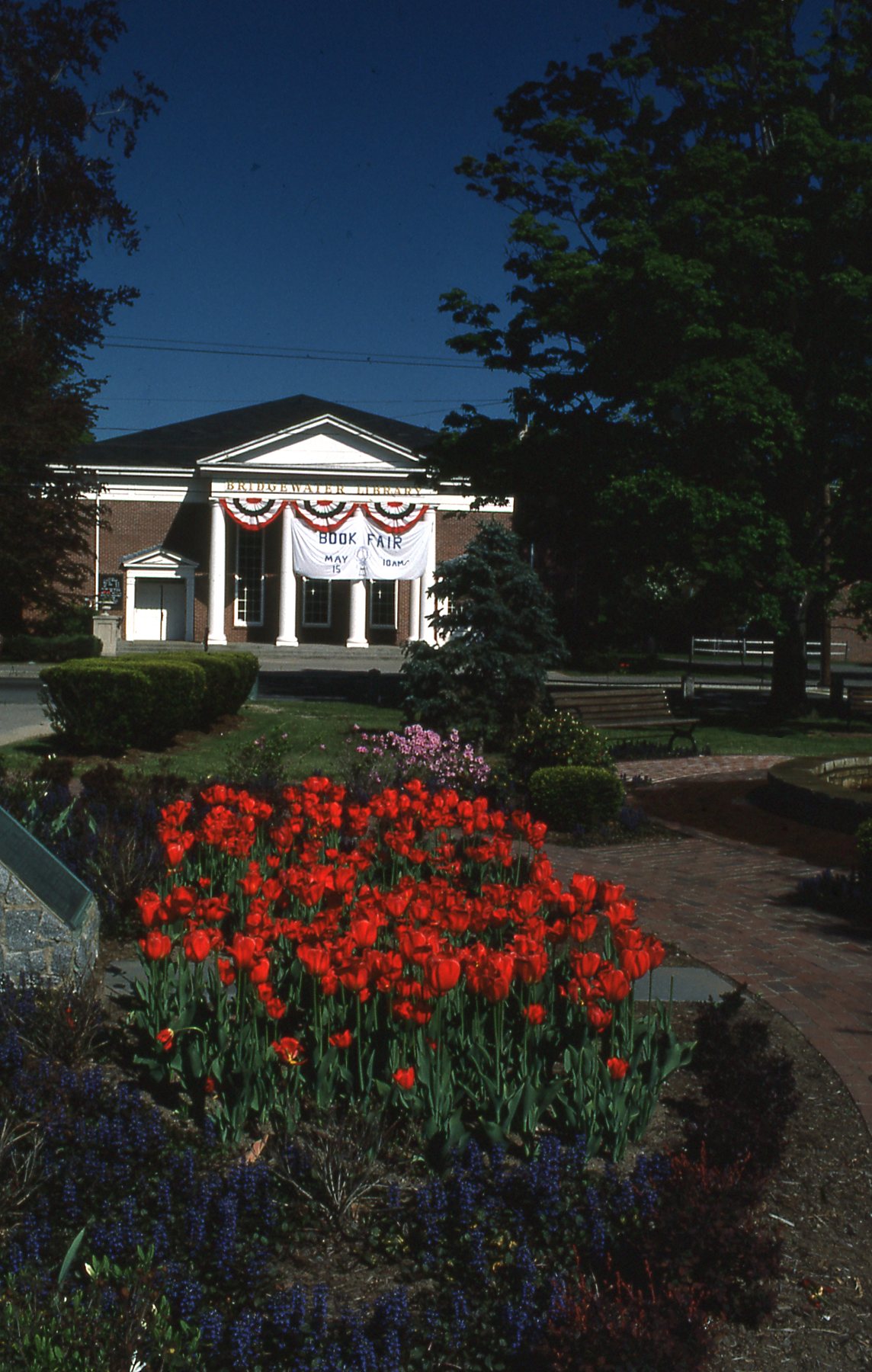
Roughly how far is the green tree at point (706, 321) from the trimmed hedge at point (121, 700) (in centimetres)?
776

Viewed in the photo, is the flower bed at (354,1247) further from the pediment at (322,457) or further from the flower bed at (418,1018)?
the pediment at (322,457)

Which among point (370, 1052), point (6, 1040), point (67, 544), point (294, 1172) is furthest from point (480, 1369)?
point (67, 544)

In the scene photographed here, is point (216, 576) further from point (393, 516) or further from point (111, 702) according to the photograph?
point (111, 702)

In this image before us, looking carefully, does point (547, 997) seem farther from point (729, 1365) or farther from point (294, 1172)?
Result: point (729, 1365)

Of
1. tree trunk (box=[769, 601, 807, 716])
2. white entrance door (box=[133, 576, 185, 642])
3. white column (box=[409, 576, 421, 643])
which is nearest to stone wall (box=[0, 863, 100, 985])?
tree trunk (box=[769, 601, 807, 716])

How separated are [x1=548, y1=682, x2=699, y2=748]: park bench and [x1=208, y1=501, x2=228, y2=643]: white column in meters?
31.6

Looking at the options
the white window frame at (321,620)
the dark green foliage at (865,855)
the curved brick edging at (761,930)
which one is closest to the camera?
the curved brick edging at (761,930)

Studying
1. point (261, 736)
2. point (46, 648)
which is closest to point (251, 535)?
point (46, 648)

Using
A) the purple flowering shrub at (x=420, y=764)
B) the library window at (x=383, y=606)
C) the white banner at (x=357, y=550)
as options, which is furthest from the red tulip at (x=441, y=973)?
the library window at (x=383, y=606)

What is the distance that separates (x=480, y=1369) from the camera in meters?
3.10

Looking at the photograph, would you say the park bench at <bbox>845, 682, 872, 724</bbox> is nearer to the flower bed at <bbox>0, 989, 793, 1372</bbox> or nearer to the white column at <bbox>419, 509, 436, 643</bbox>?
the flower bed at <bbox>0, 989, 793, 1372</bbox>

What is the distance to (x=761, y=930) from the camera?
7684 millimetres

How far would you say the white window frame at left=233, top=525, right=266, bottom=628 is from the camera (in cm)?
4938

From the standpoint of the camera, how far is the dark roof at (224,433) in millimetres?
49594
